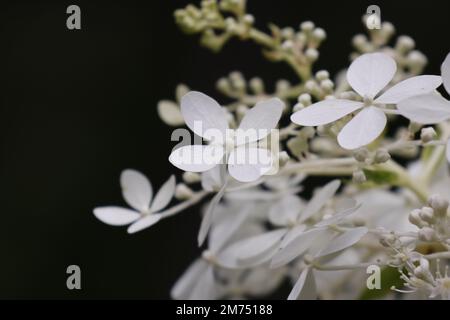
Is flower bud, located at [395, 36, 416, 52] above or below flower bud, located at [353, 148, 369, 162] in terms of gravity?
above

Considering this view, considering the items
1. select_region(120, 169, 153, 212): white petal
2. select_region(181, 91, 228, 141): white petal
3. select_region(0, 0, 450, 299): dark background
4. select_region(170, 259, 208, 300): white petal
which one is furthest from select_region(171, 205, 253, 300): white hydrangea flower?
select_region(0, 0, 450, 299): dark background

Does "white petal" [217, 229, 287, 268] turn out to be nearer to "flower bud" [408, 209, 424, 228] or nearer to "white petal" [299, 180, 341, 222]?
"white petal" [299, 180, 341, 222]

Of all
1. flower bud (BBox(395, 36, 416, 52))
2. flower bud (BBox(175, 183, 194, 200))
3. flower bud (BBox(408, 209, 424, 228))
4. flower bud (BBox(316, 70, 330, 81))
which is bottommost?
flower bud (BBox(408, 209, 424, 228))

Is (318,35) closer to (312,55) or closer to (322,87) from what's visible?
(312,55)

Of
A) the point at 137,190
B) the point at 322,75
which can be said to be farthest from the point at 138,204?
the point at 322,75

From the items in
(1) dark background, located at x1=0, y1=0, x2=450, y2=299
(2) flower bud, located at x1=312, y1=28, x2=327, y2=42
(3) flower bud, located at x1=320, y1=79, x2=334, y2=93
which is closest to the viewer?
(3) flower bud, located at x1=320, y1=79, x2=334, y2=93

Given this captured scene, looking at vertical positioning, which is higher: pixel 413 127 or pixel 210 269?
pixel 413 127

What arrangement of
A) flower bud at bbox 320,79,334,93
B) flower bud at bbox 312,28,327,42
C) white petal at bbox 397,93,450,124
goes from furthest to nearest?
flower bud at bbox 312,28,327,42 < flower bud at bbox 320,79,334,93 < white petal at bbox 397,93,450,124

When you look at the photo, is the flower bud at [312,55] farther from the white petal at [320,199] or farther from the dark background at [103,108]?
the dark background at [103,108]
